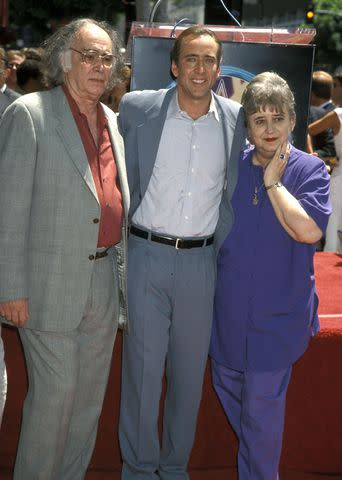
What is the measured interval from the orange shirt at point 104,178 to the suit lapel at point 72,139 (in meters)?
0.05

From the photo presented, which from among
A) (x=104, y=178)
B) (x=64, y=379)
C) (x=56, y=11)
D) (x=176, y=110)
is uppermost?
(x=56, y=11)

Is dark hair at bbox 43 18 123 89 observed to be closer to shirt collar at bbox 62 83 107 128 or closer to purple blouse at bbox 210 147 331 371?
shirt collar at bbox 62 83 107 128

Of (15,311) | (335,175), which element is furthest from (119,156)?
(335,175)

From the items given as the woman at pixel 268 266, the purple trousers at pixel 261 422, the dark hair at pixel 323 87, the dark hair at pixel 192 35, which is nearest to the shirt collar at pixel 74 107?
the dark hair at pixel 192 35

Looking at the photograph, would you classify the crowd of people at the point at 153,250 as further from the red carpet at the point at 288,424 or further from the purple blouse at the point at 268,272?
the red carpet at the point at 288,424

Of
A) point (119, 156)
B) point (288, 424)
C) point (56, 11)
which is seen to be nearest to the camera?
point (119, 156)

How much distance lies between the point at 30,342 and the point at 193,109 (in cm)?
112

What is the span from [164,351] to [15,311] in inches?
27.8

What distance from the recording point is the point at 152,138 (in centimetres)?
317

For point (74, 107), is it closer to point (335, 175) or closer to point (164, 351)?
point (164, 351)

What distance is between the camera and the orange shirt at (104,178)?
2.95 m

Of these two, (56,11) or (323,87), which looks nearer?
(323,87)

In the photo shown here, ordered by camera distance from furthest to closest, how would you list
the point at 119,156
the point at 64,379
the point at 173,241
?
the point at 173,241 → the point at 119,156 → the point at 64,379

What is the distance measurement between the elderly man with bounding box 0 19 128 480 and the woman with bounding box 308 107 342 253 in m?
3.49
